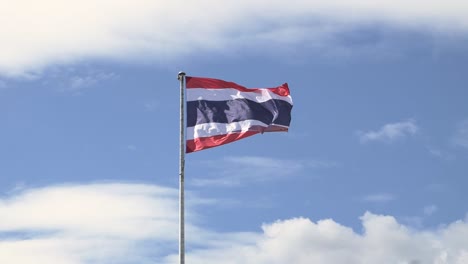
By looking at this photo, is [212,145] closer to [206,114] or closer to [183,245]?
[206,114]

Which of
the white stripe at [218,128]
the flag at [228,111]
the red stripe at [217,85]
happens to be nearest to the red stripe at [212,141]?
the flag at [228,111]

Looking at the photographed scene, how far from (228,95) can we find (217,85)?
76 centimetres

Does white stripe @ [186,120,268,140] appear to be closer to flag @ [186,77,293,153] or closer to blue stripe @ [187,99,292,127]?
flag @ [186,77,293,153]

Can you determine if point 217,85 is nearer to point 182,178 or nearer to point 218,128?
point 218,128

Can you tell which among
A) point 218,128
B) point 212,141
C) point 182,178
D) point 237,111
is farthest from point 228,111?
point 182,178

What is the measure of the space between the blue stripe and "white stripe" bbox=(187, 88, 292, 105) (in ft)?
0.58

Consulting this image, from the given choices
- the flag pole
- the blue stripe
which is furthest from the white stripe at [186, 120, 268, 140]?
the flag pole

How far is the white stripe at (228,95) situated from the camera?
53.5 metres

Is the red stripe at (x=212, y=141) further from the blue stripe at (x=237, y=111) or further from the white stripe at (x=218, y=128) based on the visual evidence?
the blue stripe at (x=237, y=111)

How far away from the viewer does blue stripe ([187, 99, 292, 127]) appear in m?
53.2

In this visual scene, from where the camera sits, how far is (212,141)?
52.7 m

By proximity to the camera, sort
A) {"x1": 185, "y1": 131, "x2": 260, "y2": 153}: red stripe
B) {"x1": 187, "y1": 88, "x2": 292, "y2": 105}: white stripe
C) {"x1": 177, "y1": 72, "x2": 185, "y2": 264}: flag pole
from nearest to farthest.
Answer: {"x1": 177, "y1": 72, "x2": 185, "y2": 264}: flag pole < {"x1": 185, "y1": 131, "x2": 260, "y2": 153}: red stripe < {"x1": 187, "y1": 88, "x2": 292, "y2": 105}: white stripe

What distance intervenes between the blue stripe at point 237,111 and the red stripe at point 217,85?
0.64m

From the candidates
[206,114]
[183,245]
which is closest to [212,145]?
[206,114]
